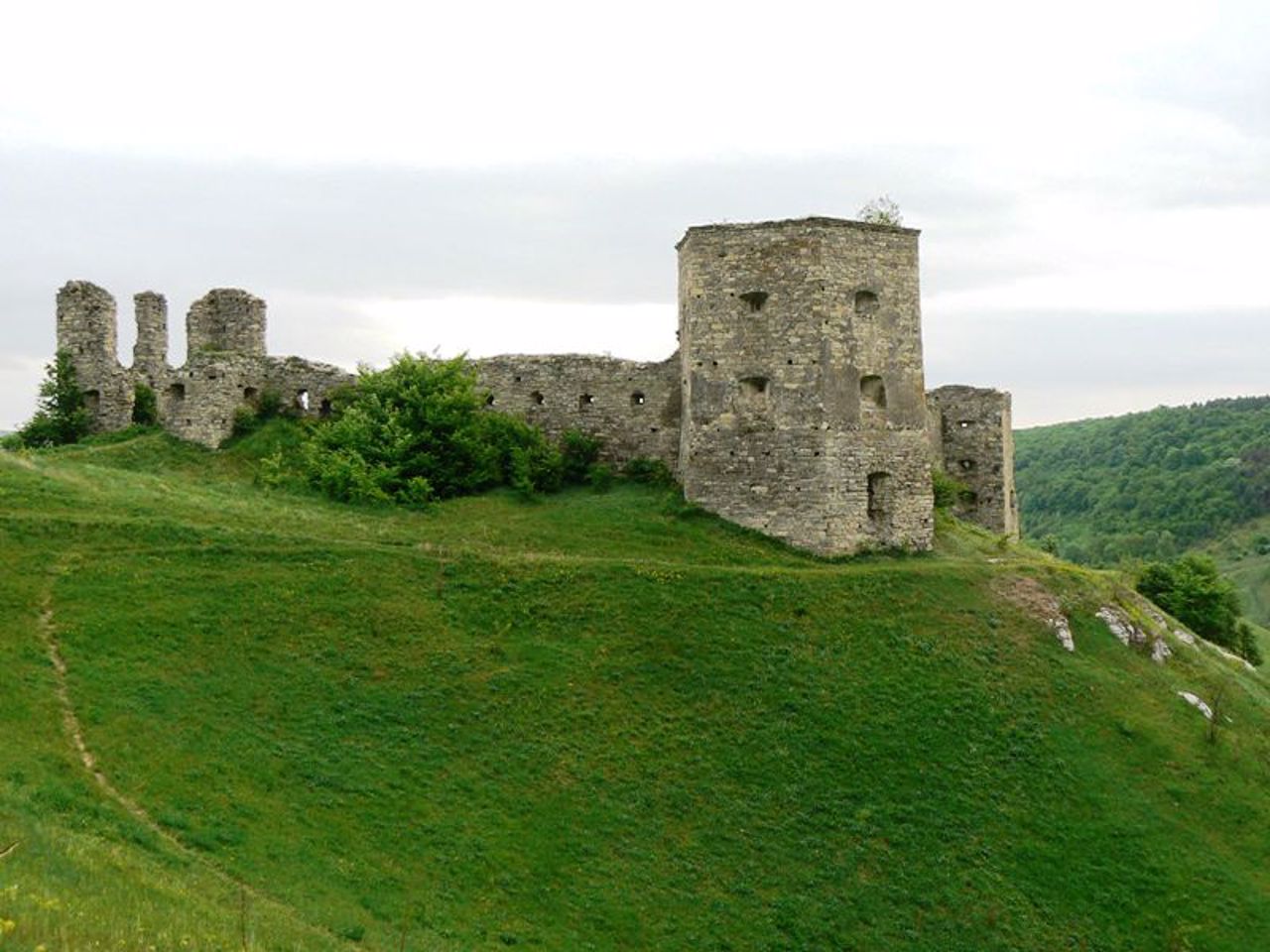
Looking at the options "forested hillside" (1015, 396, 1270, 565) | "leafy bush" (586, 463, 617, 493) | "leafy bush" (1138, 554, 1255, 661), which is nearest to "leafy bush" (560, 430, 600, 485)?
"leafy bush" (586, 463, 617, 493)

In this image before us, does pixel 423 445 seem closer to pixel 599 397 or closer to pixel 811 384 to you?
pixel 599 397

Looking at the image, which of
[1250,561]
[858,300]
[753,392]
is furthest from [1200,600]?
[1250,561]

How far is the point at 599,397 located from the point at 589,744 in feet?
51.1

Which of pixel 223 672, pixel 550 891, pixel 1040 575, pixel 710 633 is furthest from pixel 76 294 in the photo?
pixel 1040 575

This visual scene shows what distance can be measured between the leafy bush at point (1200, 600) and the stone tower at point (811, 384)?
36.2 ft

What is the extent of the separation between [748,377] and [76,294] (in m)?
21.1

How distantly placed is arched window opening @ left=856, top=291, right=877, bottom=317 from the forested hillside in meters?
83.8

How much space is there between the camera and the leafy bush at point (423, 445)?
32.2m

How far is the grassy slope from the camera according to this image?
17.4 meters

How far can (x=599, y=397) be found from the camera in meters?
35.8

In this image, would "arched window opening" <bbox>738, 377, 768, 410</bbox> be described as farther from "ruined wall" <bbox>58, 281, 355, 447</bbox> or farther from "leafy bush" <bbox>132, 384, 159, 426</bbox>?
"leafy bush" <bbox>132, 384, 159, 426</bbox>

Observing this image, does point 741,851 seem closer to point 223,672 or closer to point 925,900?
point 925,900

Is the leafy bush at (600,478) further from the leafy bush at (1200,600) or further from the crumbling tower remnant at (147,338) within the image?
the leafy bush at (1200,600)

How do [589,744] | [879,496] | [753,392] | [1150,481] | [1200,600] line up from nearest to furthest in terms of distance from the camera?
[589,744] → [879,496] → [753,392] → [1200,600] → [1150,481]
